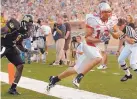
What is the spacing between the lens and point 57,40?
1530 centimetres

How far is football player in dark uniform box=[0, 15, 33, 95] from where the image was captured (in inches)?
315

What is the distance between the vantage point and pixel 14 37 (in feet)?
26.7

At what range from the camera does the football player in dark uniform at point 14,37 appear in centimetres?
799

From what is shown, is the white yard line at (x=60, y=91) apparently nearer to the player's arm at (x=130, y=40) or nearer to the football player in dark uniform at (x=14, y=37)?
the football player in dark uniform at (x=14, y=37)

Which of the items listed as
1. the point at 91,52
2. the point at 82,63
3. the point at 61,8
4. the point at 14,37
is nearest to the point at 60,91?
the point at 82,63

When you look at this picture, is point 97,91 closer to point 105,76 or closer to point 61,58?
point 105,76

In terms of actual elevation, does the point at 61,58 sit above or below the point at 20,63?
below

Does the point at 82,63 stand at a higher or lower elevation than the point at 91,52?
lower

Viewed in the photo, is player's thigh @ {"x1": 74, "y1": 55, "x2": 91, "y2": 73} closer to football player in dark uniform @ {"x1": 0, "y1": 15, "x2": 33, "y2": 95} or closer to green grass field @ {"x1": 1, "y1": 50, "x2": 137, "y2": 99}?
green grass field @ {"x1": 1, "y1": 50, "x2": 137, "y2": 99}

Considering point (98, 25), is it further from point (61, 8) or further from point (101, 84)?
point (61, 8)

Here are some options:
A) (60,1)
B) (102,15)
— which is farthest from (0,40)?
(60,1)

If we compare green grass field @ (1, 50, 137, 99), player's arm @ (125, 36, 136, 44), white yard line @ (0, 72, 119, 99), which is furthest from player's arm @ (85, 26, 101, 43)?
player's arm @ (125, 36, 136, 44)

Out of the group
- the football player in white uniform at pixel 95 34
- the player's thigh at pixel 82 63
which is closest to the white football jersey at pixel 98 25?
the football player in white uniform at pixel 95 34

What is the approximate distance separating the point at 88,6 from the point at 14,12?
6276mm
